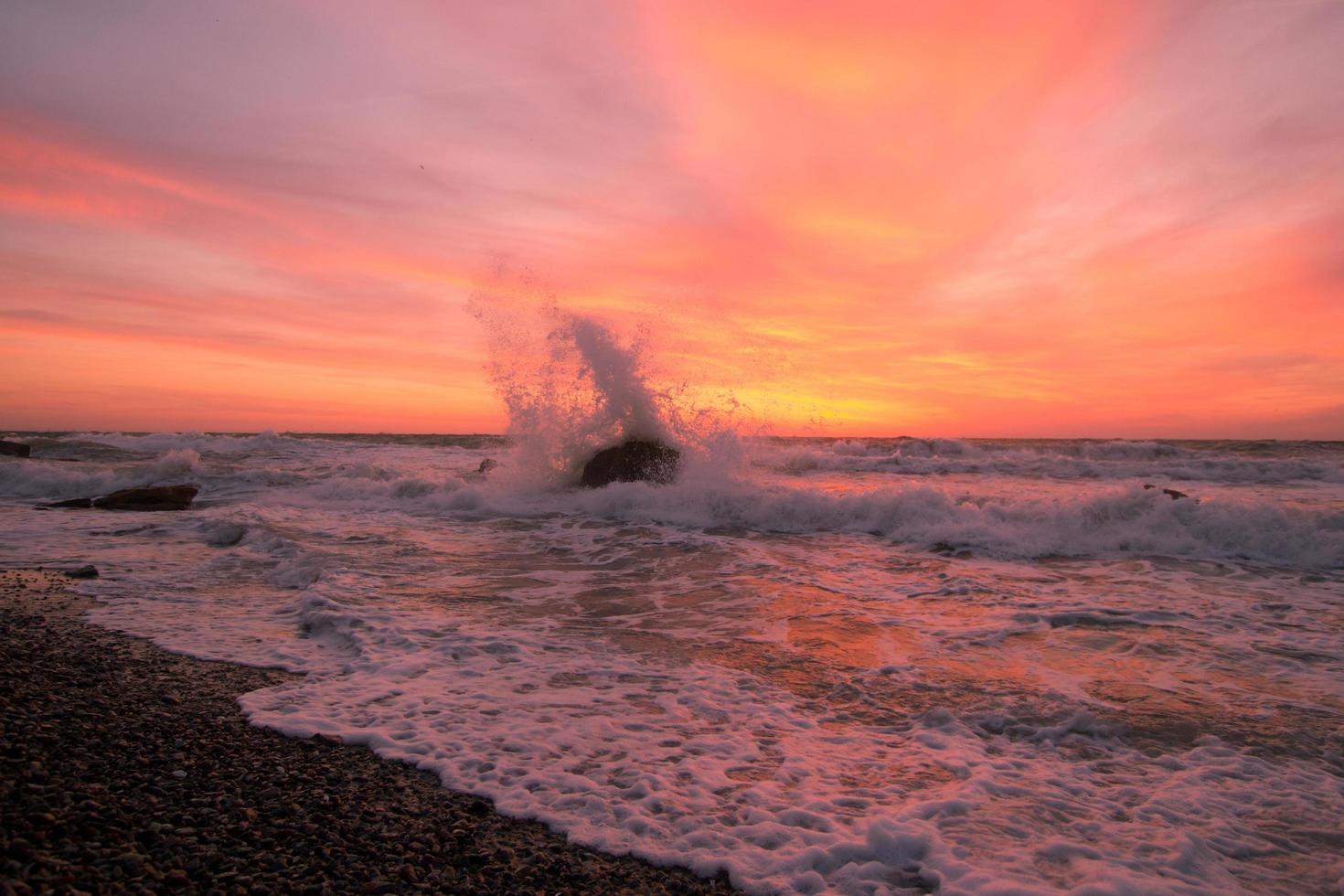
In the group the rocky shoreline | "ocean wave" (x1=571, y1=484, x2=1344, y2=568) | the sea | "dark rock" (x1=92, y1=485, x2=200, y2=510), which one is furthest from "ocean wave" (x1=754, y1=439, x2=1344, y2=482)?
the rocky shoreline

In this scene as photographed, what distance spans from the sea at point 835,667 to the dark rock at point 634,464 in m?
2.31

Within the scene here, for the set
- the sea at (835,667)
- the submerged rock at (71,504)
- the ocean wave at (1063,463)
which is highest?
the ocean wave at (1063,463)

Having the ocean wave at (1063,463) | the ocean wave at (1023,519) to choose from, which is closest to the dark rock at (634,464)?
the ocean wave at (1023,519)

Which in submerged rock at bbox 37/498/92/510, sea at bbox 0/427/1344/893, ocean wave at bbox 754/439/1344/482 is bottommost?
sea at bbox 0/427/1344/893

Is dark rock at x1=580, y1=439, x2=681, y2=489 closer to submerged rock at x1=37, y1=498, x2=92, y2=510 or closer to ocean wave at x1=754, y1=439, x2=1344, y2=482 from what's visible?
ocean wave at x1=754, y1=439, x2=1344, y2=482

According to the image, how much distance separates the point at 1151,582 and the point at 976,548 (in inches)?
102

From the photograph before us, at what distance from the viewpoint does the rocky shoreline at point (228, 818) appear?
2.58 metres

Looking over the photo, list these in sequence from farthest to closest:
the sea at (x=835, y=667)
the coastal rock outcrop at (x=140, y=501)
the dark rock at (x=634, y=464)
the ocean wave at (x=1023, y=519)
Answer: the dark rock at (x=634, y=464), the coastal rock outcrop at (x=140, y=501), the ocean wave at (x=1023, y=519), the sea at (x=835, y=667)

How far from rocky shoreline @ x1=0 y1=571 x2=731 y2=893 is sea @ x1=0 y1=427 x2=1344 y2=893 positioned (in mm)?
199

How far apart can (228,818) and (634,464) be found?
43.0 feet

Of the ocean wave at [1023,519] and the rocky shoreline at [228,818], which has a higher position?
the ocean wave at [1023,519]

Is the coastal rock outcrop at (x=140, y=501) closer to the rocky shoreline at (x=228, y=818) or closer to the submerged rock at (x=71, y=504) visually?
the submerged rock at (x=71, y=504)

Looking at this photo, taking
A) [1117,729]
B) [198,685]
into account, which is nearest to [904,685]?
[1117,729]

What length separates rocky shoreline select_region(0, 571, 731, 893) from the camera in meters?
→ 2.58
